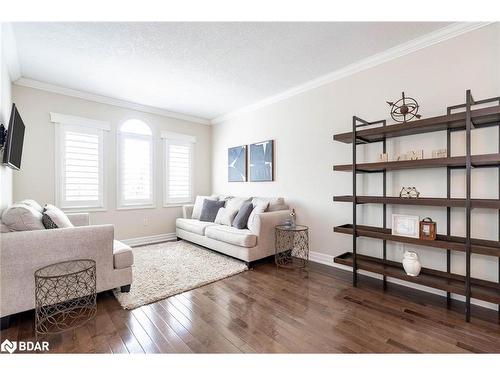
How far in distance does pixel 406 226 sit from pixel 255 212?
73.9 inches

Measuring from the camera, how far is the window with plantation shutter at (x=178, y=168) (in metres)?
4.70

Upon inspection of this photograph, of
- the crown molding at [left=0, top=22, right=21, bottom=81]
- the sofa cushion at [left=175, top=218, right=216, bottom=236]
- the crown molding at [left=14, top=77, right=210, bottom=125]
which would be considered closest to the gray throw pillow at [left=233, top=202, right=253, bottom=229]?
the sofa cushion at [left=175, top=218, right=216, bottom=236]

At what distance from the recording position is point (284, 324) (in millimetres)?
1840

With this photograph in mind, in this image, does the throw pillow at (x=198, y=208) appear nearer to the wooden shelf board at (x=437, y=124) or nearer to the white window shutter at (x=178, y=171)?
the white window shutter at (x=178, y=171)

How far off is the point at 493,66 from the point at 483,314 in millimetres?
2126

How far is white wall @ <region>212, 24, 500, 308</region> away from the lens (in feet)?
6.82

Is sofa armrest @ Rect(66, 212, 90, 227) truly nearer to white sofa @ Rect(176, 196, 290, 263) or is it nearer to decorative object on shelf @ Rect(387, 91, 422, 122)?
white sofa @ Rect(176, 196, 290, 263)

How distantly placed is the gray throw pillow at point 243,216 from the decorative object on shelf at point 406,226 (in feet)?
6.26

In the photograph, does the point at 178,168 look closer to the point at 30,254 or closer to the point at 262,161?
the point at 262,161

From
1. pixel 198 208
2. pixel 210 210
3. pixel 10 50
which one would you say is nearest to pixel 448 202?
pixel 210 210

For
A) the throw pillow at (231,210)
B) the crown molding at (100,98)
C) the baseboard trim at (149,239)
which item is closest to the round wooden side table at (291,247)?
the throw pillow at (231,210)

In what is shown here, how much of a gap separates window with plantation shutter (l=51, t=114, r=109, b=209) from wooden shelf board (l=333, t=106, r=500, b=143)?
12.4ft
